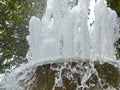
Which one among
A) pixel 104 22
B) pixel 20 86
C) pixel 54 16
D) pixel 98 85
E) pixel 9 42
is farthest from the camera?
pixel 9 42

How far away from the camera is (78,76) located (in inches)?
233

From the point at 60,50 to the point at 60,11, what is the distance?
1.37m

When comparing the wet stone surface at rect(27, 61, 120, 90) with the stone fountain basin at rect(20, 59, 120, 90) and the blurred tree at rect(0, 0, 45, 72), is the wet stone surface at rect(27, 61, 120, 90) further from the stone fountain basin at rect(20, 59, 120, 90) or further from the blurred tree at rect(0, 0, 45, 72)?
the blurred tree at rect(0, 0, 45, 72)

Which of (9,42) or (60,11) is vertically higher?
(60,11)

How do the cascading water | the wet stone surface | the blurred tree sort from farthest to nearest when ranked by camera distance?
the blurred tree
the cascading water
the wet stone surface

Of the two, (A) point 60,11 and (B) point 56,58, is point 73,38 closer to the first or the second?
(A) point 60,11

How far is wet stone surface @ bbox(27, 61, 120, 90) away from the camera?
19.1ft

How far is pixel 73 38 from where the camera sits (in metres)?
8.87

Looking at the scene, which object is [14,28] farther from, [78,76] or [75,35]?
[78,76]

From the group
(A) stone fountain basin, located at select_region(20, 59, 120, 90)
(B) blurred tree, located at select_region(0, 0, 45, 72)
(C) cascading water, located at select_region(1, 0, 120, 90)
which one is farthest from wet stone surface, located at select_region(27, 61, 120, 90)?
(B) blurred tree, located at select_region(0, 0, 45, 72)

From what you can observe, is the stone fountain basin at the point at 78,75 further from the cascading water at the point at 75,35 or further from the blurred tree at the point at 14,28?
the blurred tree at the point at 14,28

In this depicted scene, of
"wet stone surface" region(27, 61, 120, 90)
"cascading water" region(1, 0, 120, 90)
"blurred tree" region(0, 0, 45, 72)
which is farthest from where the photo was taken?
"blurred tree" region(0, 0, 45, 72)

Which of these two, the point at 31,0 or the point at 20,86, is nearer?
the point at 20,86

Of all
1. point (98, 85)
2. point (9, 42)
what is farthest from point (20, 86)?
point (9, 42)
